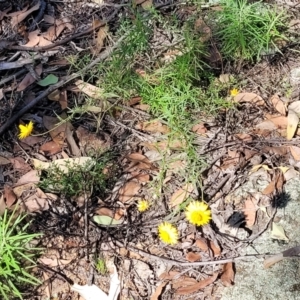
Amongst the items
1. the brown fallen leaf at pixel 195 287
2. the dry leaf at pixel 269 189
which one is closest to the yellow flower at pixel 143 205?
the brown fallen leaf at pixel 195 287

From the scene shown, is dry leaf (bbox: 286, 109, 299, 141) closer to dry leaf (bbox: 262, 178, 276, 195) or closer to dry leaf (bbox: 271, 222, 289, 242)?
dry leaf (bbox: 262, 178, 276, 195)

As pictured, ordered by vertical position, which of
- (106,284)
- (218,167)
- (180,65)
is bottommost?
(106,284)

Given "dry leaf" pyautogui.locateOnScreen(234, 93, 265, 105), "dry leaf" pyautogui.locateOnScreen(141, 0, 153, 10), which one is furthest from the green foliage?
"dry leaf" pyautogui.locateOnScreen(141, 0, 153, 10)

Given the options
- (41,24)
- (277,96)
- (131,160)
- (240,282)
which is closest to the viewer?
(240,282)

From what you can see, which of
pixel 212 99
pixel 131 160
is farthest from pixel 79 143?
pixel 212 99

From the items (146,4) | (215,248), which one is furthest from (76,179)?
(146,4)

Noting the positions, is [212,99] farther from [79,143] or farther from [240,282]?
[240,282]

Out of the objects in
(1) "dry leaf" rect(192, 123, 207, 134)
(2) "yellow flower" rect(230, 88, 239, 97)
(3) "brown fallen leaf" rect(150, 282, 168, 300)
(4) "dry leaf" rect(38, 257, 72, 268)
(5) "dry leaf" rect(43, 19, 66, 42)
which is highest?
(5) "dry leaf" rect(43, 19, 66, 42)

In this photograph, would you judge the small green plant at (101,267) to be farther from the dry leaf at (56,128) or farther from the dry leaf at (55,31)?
the dry leaf at (55,31)
